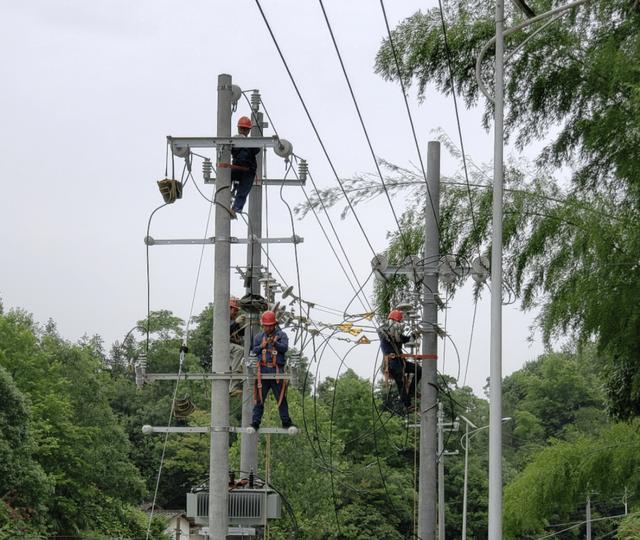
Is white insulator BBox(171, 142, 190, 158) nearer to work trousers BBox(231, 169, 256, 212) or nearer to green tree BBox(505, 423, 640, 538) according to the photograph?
work trousers BBox(231, 169, 256, 212)

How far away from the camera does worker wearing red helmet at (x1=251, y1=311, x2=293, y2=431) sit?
630 inches

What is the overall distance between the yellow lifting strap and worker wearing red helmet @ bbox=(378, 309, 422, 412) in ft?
15.3

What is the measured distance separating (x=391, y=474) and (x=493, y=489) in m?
60.6

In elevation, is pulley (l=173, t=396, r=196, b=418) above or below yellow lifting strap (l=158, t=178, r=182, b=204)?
below

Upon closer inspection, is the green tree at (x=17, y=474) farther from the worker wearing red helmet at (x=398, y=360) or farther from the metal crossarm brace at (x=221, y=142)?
the metal crossarm brace at (x=221, y=142)

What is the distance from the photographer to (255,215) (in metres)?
17.6

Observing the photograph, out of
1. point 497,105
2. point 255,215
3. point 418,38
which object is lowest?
point 255,215

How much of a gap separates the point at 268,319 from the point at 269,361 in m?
0.61

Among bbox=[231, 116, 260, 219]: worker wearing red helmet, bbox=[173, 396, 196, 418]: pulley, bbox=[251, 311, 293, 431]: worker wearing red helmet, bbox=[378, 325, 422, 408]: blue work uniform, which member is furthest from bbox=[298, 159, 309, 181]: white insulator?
bbox=[378, 325, 422, 408]: blue work uniform

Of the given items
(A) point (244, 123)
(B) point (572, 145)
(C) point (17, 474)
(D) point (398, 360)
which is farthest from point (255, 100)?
(C) point (17, 474)

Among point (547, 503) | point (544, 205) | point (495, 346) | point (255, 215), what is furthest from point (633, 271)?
point (255, 215)

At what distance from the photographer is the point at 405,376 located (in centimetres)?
2091

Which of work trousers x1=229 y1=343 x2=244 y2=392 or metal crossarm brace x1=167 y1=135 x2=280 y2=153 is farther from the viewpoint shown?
work trousers x1=229 y1=343 x2=244 y2=392

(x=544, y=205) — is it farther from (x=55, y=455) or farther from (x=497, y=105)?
(x=55, y=455)
